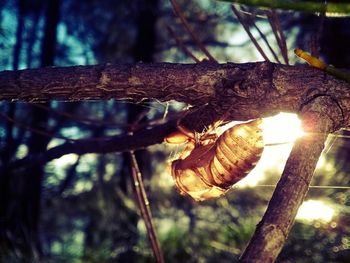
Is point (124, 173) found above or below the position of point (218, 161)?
above

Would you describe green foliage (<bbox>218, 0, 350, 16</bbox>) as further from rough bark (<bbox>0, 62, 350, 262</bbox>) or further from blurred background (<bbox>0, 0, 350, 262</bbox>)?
blurred background (<bbox>0, 0, 350, 262</bbox>)

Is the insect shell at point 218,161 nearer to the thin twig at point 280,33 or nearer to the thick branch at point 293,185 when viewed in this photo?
the thick branch at point 293,185

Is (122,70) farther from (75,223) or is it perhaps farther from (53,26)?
(75,223)

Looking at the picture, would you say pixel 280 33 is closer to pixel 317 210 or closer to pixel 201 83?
pixel 201 83

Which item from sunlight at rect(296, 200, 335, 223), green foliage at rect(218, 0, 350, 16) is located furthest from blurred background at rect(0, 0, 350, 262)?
green foliage at rect(218, 0, 350, 16)

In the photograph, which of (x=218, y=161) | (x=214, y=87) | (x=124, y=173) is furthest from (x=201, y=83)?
(x=124, y=173)
